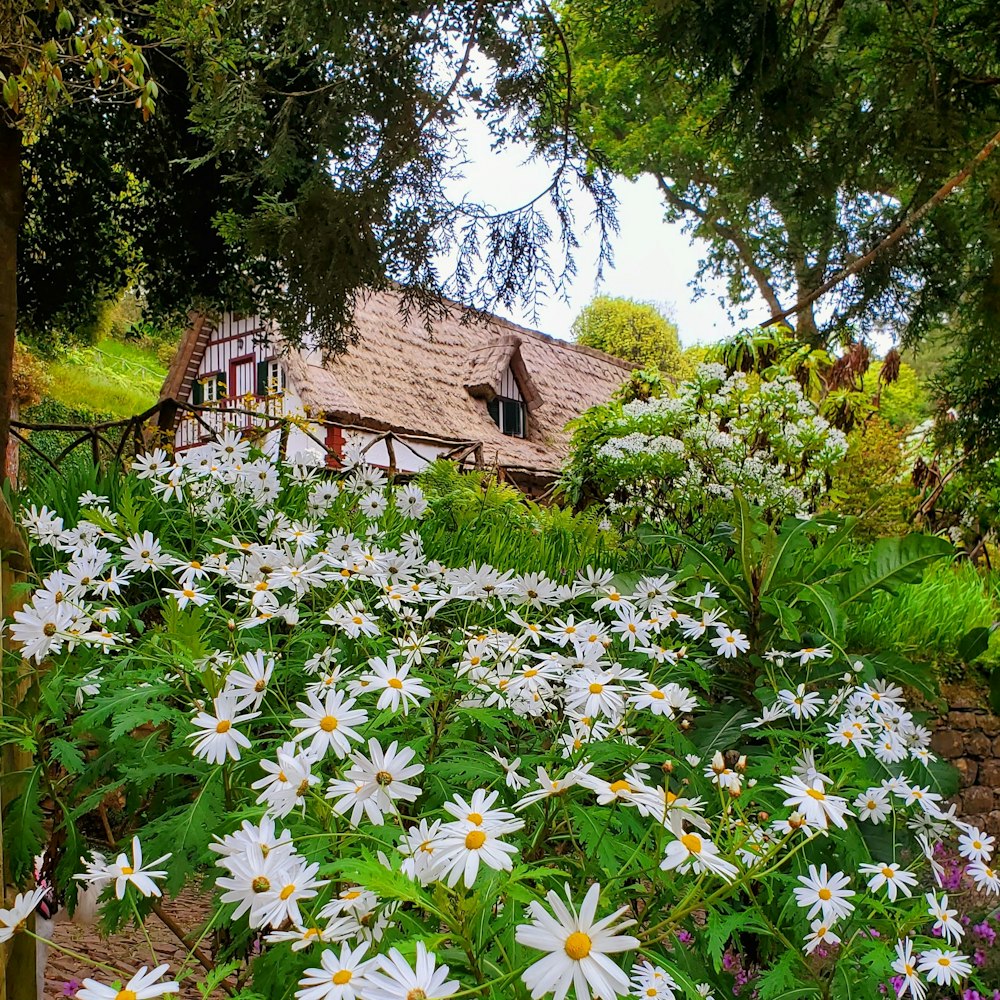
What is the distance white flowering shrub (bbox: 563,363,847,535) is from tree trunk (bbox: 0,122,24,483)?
2.85 m

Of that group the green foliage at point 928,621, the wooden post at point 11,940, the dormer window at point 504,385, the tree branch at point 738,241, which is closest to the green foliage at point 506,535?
the green foliage at point 928,621

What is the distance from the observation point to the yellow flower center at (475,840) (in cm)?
74

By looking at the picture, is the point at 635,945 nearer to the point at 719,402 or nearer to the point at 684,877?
the point at 684,877

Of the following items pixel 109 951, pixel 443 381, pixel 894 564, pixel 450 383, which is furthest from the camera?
pixel 450 383

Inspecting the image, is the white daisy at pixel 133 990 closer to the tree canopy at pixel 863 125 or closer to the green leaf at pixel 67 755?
the green leaf at pixel 67 755

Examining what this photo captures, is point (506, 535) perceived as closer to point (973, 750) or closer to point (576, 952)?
point (973, 750)

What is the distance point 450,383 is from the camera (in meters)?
14.6

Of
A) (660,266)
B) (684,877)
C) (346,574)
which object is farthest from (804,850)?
(660,266)

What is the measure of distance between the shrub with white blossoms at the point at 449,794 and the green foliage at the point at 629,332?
26594 mm

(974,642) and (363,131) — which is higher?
(363,131)

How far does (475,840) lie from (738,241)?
1354 cm

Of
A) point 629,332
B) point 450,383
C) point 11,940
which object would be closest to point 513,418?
point 450,383

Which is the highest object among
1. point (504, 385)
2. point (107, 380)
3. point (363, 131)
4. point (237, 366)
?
point (363, 131)

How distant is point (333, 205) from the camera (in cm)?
309
